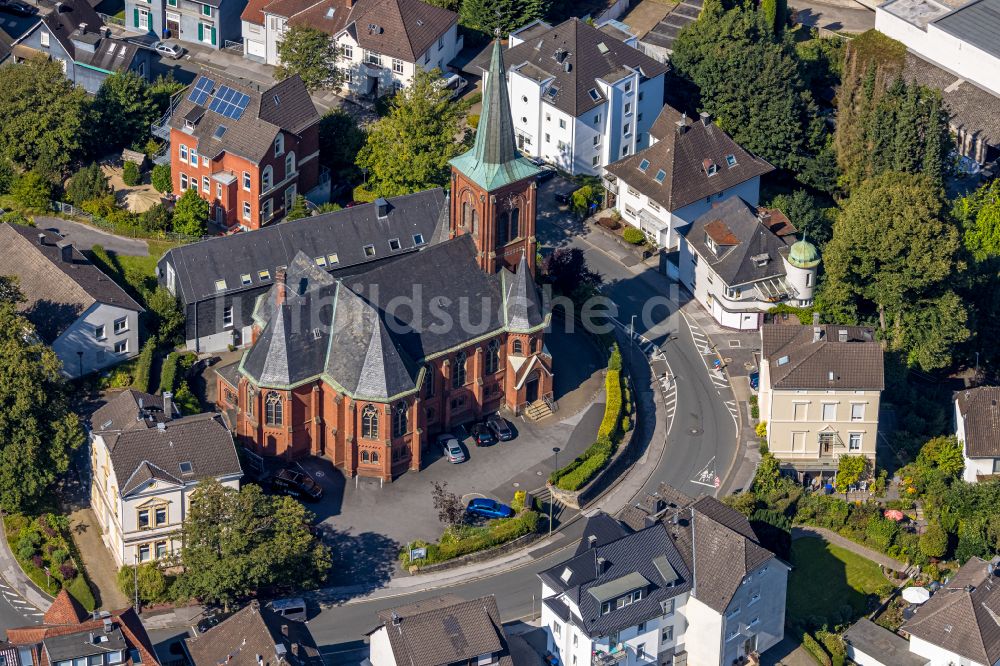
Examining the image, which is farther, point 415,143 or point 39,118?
point 39,118

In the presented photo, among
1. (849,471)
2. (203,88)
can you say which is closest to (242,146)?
(203,88)

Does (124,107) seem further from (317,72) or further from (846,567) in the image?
(846,567)

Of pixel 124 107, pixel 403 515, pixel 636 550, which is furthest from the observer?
pixel 124 107

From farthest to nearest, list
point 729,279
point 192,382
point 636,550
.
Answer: point 729,279
point 192,382
point 636,550

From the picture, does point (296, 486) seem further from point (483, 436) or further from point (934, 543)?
point (934, 543)

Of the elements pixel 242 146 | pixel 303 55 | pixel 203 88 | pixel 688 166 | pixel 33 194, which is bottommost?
pixel 33 194

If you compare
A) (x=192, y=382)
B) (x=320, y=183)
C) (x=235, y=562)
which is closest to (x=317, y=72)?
(x=320, y=183)

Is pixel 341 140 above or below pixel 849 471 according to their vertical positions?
above
